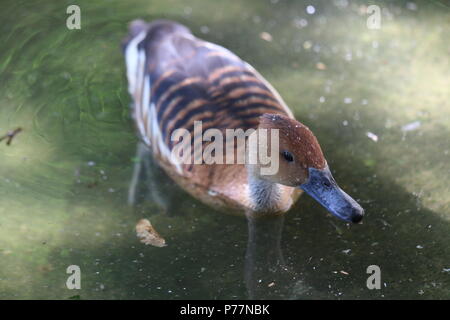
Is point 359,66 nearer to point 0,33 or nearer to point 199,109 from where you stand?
point 199,109

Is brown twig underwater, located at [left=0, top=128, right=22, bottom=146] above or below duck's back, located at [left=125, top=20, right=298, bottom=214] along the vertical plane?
below

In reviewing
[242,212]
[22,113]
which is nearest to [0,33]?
[22,113]

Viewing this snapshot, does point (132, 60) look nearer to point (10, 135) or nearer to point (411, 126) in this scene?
point (10, 135)

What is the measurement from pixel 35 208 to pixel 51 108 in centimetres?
134

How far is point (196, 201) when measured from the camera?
5.54 meters

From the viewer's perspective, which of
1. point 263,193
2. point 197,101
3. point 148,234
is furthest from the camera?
point 197,101

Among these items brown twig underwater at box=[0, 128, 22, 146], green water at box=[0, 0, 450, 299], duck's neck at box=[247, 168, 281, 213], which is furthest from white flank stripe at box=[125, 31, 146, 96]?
duck's neck at box=[247, 168, 281, 213]

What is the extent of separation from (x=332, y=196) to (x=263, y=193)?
2.42 ft

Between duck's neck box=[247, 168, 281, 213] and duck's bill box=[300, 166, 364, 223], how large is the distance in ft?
1.58

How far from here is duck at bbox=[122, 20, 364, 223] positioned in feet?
16.2
